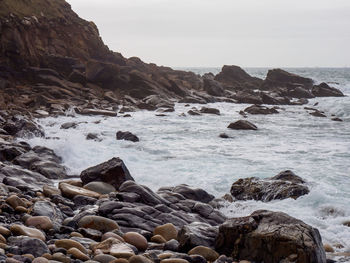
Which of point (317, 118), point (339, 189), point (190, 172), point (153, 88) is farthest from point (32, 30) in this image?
point (339, 189)

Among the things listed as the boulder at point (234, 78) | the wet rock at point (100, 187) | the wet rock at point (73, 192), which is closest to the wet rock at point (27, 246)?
the wet rock at point (73, 192)

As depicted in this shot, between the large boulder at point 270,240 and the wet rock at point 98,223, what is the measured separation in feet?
4.93

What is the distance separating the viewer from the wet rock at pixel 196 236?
226 inches

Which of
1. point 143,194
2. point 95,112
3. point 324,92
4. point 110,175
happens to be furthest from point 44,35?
point 143,194

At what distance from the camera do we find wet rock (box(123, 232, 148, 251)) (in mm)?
5691

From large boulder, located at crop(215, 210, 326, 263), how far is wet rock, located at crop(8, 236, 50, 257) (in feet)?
7.76

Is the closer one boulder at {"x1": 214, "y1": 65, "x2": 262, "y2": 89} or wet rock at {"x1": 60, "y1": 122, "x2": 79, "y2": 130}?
wet rock at {"x1": 60, "y1": 122, "x2": 79, "y2": 130}

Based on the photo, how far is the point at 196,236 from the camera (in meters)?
5.91

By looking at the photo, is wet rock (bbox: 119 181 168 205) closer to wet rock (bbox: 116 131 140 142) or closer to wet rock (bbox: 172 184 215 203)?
wet rock (bbox: 172 184 215 203)

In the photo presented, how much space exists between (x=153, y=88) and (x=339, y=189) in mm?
29875

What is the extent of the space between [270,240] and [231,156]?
358 inches

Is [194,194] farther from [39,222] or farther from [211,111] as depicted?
[211,111]

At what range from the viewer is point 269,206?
29.5ft

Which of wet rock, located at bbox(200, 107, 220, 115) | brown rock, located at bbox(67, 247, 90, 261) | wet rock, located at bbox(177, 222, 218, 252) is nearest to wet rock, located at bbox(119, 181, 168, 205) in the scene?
wet rock, located at bbox(177, 222, 218, 252)
